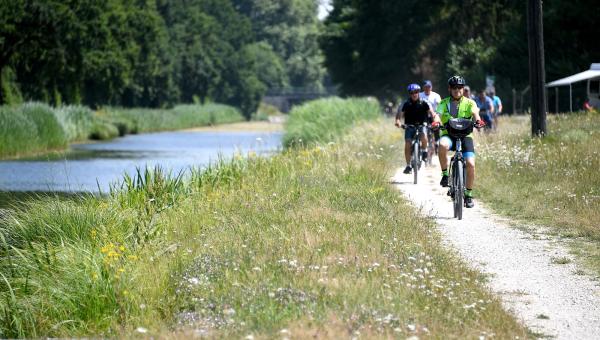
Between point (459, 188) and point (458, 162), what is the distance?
0.39m

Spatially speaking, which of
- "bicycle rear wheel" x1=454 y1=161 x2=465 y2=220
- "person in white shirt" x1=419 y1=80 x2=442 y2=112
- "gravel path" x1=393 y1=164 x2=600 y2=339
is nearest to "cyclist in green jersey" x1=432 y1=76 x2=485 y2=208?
"bicycle rear wheel" x1=454 y1=161 x2=465 y2=220

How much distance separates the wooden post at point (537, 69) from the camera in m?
25.3

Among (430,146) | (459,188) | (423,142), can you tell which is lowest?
(430,146)

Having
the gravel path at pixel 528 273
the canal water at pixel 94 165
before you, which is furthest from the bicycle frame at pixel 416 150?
the gravel path at pixel 528 273

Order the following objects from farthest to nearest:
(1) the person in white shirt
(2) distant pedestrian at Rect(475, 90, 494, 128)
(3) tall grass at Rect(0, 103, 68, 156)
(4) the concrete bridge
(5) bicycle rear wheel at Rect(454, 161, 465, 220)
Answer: (4) the concrete bridge, (3) tall grass at Rect(0, 103, 68, 156), (2) distant pedestrian at Rect(475, 90, 494, 128), (1) the person in white shirt, (5) bicycle rear wheel at Rect(454, 161, 465, 220)

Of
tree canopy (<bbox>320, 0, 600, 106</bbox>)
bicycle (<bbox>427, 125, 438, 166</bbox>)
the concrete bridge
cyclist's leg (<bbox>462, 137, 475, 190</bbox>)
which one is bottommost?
the concrete bridge

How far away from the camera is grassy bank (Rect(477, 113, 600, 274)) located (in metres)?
14.1

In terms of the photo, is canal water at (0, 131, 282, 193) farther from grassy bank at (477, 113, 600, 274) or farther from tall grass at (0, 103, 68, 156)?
grassy bank at (477, 113, 600, 274)

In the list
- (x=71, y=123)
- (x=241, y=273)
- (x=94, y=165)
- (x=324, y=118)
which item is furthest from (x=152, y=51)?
(x=241, y=273)

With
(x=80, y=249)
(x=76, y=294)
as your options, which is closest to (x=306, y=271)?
(x=76, y=294)

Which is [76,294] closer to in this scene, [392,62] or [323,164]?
[323,164]

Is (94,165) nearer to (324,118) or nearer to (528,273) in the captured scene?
(324,118)

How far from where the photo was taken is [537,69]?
83.5 feet

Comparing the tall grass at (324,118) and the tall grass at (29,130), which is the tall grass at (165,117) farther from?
the tall grass at (29,130)
